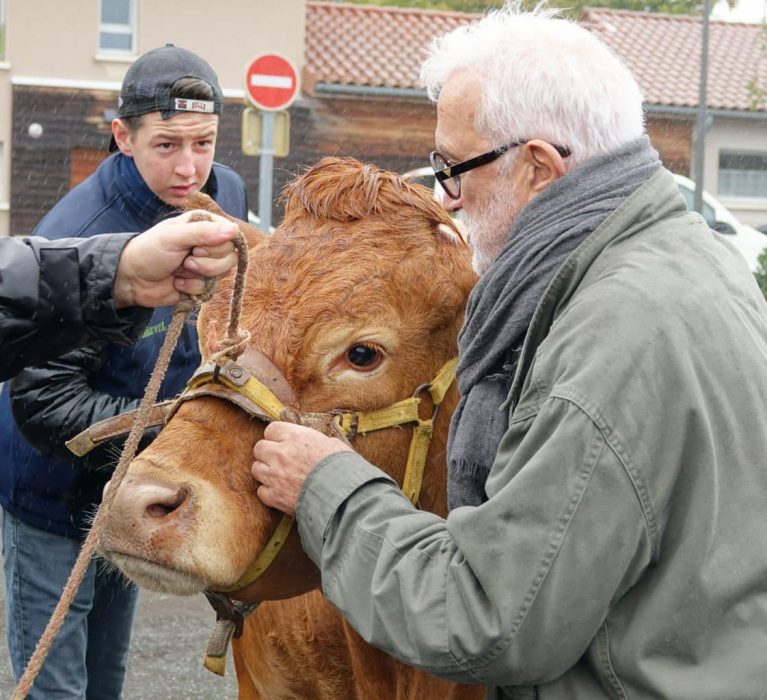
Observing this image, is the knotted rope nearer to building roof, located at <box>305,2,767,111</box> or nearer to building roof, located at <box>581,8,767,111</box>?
building roof, located at <box>305,2,767,111</box>

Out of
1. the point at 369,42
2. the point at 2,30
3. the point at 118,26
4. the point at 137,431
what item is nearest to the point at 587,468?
the point at 137,431

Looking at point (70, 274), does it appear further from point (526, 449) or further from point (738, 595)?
point (738, 595)

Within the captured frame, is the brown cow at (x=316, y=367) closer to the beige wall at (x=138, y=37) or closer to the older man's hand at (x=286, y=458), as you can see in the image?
the older man's hand at (x=286, y=458)

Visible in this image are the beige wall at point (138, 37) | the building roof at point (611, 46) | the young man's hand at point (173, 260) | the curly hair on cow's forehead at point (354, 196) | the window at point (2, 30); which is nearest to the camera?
the young man's hand at point (173, 260)

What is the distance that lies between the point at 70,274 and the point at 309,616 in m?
1.16

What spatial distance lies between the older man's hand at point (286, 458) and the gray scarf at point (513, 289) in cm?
26

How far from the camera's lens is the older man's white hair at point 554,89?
2.38 meters

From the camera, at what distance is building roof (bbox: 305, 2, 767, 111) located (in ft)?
84.1

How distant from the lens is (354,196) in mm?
2912

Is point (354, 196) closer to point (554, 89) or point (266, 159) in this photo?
point (554, 89)

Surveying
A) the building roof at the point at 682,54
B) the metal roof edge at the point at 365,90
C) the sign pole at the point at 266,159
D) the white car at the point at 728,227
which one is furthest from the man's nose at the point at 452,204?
the building roof at the point at 682,54

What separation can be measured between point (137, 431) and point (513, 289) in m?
0.78

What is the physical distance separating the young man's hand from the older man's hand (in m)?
0.36

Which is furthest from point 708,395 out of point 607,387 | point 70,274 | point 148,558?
point 70,274
